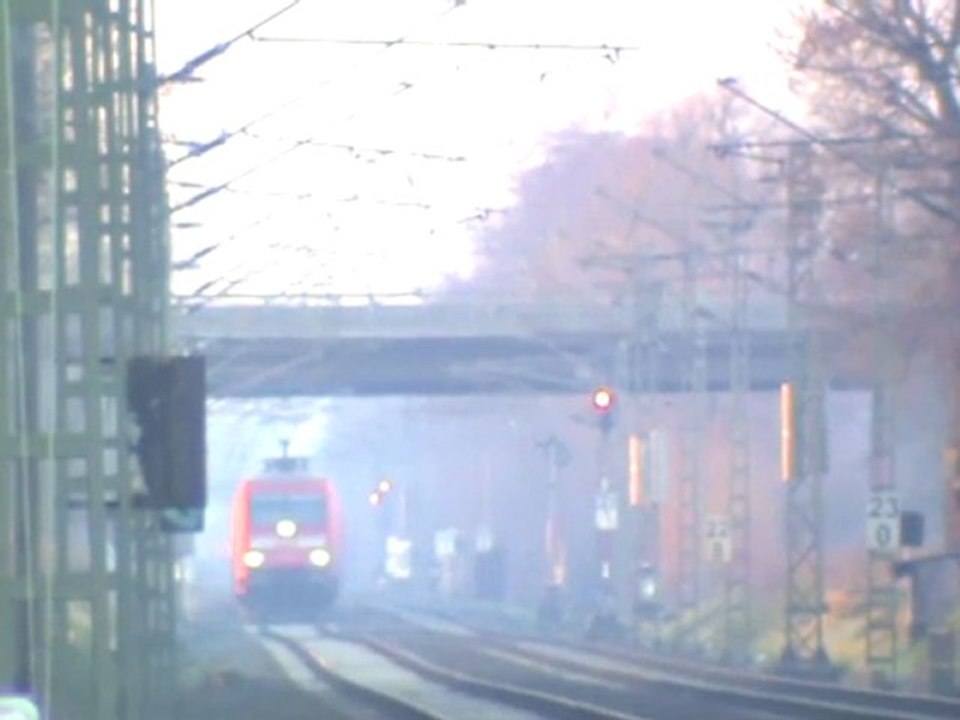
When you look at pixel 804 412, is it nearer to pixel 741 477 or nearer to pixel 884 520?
pixel 884 520

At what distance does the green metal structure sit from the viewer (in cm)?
2103

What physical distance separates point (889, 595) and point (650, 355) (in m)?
10.8

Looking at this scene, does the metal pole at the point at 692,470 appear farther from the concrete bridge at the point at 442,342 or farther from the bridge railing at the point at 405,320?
the bridge railing at the point at 405,320

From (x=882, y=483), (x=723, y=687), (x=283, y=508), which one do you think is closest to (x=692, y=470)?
(x=882, y=483)

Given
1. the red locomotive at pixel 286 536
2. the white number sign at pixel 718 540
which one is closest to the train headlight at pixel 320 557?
the red locomotive at pixel 286 536

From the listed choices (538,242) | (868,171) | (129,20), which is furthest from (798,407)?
(538,242)

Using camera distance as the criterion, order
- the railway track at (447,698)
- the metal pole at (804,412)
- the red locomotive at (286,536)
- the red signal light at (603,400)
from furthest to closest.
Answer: the red locomotive at (286,536), the red signal light at (603,400), the metal pole at (804,412), the railway track at (447,698)

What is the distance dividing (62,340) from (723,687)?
24.3 meters

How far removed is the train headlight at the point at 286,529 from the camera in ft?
260

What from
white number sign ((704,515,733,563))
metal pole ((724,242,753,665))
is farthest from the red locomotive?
white number sign ((704,515,733,563))

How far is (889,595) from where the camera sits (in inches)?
2064

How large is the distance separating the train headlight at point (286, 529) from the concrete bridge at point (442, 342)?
3410 mm

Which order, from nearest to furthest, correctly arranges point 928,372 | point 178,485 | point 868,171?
point 178,485 → point 868,171 → point 928,372

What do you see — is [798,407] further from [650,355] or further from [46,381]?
[46,381]
